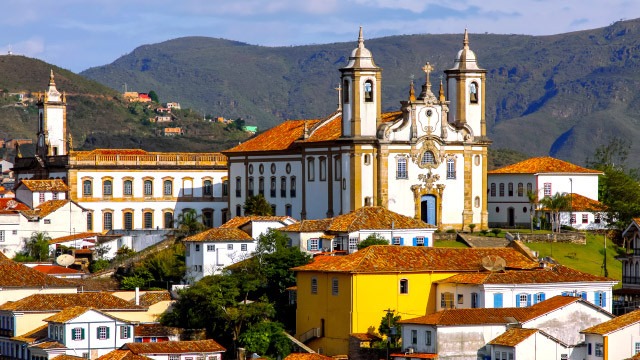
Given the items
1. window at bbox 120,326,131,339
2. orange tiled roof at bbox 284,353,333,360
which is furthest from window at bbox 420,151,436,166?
orange tiled roof at bbox 284,353,333,360

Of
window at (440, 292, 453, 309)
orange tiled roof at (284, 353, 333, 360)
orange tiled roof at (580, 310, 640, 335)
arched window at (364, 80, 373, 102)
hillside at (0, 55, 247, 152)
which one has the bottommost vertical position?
orange tiled roof at (284, 353, 333, 360)

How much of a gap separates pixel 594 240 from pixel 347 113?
1485 centimetres

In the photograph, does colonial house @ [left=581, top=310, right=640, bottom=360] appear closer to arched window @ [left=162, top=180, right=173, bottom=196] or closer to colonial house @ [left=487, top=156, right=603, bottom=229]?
colonial house @ [left=487, top=156, right=603, bottom=229]

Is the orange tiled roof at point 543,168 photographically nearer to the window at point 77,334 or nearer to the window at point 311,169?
the window at point 311,169

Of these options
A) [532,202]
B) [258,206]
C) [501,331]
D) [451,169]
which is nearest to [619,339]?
[501,331]

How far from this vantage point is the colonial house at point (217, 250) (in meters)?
83.3

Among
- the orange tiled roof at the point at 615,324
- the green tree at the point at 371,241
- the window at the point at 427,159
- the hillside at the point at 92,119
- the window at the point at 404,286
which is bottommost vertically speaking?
the orange tiled roof at the point at 615,324

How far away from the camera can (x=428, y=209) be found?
3516 inches

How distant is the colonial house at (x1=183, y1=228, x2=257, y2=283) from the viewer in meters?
83.3

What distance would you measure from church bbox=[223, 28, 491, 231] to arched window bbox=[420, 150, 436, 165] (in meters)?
0.05

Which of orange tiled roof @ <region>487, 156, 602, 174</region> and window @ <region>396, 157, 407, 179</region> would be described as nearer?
window @ <region>396, 157, 407, 179</region>

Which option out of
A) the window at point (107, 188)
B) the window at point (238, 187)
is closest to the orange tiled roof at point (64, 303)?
the window at point (238, 187)

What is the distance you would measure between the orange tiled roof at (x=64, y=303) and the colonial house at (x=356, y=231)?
9092 millimetres

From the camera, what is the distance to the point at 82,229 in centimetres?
10106
